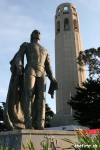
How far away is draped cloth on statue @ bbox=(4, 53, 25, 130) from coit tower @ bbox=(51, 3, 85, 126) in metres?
32.4

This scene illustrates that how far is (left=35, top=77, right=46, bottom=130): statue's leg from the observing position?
269 inches

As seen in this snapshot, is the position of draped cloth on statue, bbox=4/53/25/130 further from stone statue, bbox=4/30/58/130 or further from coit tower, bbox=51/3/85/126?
coit tower, bbox=51/3/85/126

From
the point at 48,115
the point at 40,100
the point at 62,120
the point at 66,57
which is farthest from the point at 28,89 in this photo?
the point at 66,57

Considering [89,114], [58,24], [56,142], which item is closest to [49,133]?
[56,142]

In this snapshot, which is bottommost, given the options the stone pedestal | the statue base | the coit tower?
the stone pedestal

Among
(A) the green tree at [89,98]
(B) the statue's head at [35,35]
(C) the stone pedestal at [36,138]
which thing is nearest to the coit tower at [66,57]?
(A) the green tree at [89,98]

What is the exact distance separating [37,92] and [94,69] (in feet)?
88.3

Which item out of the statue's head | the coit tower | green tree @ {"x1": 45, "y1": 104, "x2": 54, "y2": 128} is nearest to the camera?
the statue's head

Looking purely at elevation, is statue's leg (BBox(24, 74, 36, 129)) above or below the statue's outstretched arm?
below

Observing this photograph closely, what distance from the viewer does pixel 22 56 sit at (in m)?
7.29

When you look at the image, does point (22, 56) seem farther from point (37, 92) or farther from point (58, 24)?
point (58, 24)

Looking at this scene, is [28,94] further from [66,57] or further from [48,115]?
[66,57]

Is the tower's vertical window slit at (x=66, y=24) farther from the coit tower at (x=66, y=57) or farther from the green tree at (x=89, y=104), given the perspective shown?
the green tree at (x=89, y=104)

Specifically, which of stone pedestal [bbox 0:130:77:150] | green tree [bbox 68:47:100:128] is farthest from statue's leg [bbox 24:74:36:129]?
green tree [bbox 68:47:100:128]
